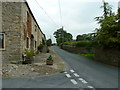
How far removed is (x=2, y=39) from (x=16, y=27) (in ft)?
5.40

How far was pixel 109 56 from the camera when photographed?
16.2 metres

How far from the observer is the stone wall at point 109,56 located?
1469 cm

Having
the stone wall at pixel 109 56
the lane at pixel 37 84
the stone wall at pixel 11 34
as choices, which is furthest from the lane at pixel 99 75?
the stone wall at pixel 11 34

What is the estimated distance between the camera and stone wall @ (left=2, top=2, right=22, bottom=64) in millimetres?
14820

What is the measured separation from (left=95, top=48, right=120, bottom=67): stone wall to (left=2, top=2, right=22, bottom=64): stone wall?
8553mm

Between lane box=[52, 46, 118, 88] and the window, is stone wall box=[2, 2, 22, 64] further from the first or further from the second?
lane box=[52, 46, 118, 88]

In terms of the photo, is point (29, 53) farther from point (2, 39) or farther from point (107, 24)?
point (107, 24)

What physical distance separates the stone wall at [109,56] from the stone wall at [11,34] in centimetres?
855


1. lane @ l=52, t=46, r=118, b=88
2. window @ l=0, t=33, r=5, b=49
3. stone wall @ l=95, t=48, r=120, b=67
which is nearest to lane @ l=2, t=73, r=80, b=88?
lane @ l=52, t=46, r=118, b=88

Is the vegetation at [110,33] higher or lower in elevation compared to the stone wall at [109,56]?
higher

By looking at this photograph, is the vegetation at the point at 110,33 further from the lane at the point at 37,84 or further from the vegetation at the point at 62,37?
the vegetation at the point at 62,37

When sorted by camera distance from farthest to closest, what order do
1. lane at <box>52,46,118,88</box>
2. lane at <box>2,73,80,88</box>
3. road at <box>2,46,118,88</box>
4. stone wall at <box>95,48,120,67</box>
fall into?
stone wall at <box>95,48,120,67</box>, lane at <box>52,46,118,88</box>, road at <box>2,46,118,88</box>, lane at <box>2,73,80,88</box>

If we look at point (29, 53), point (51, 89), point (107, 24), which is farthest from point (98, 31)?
point (51, 89)

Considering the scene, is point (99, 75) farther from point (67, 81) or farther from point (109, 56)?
point (109, 56)
